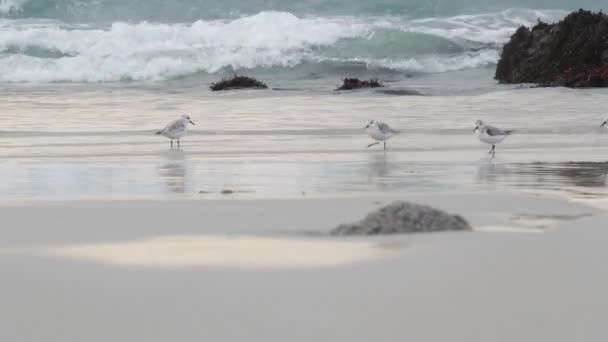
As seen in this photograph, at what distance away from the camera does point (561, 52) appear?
20328mm

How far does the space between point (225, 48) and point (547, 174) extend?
23859 mm

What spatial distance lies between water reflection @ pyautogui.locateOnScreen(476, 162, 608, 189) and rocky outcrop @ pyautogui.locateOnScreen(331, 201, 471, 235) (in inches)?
105

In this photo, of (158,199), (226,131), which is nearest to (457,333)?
(158,199)

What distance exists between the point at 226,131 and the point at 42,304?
31.9 ft

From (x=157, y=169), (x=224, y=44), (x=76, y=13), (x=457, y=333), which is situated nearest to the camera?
(x=457, y=333)

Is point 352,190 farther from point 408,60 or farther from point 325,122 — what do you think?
point 408,60

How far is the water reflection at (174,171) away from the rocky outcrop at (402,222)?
8.15ft

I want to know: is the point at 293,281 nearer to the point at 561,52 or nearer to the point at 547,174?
the point at 547,174

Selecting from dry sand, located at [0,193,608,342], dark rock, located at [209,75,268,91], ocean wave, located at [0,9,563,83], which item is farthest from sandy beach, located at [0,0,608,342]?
ocean wave, located at [0,9,563,83]

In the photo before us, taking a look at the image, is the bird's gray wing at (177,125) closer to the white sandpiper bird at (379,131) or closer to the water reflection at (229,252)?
the white sandpiper bird at (379,131)

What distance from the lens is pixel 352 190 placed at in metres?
7.12

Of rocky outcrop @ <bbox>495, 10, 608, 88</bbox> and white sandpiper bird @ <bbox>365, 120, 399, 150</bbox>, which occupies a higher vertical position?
rocky outcrop @ <bbox>495, 10, 608, 88</bbox>

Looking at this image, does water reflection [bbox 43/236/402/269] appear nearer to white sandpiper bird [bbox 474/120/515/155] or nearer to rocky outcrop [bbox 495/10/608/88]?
white sandpiper bird [bbox 474/120/515/155]

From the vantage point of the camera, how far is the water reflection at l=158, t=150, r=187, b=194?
735 cm
